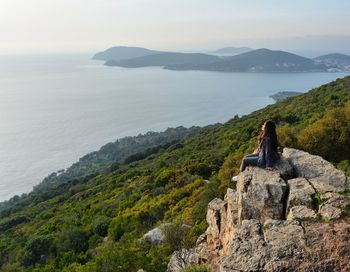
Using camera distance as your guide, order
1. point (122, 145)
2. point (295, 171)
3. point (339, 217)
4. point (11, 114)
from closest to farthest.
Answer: point (339, 217)
point (295, 171)
point (122, 145)
point (11, 114)

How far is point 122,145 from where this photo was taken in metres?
103

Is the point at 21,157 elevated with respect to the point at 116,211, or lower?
lower

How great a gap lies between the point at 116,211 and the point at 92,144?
3175 inches

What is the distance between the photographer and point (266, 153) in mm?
8789

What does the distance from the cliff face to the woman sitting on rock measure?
0.60 feet

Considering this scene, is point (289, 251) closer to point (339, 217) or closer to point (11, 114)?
point (339, 217)

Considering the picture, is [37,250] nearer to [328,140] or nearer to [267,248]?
[328,140]

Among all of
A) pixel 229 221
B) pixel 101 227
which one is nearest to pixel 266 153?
pixel 229 221

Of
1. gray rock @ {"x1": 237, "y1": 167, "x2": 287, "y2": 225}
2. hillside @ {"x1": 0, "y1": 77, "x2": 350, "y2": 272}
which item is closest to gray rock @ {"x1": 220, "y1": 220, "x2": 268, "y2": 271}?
gray rock @ {"x1": 237, "y1": 167, "x2": 287, "y2": 225}

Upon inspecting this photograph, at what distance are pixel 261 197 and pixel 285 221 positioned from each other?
98 centimetres

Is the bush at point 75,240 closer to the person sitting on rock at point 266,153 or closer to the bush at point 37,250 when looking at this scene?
the bush at point 37,250

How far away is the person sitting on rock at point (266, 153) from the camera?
876 centimetres

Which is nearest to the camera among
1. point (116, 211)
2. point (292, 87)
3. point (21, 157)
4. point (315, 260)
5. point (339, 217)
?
point (315, 260)

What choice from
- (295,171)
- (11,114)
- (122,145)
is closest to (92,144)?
(122,145)
